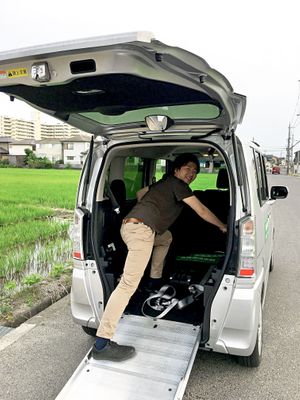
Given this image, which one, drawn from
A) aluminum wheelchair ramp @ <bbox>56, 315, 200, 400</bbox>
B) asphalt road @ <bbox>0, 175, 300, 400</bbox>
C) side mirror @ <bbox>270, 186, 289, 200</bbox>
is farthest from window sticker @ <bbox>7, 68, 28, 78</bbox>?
side mirror @ <bbox>270, 186, 289, 200</bbox>

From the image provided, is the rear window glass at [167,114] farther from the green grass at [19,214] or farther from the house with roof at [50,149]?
the house with roof at [50,149]

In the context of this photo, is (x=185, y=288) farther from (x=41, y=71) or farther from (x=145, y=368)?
(x=41, y=71)

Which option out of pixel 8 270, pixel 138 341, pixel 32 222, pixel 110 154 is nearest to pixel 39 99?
pixel 110 154

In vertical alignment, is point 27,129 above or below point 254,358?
above

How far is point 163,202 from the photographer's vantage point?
3.11 m

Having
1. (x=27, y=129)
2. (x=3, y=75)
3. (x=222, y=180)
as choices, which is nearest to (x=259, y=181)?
(x=222, y=180)

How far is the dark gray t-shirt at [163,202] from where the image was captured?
3037 millimetres

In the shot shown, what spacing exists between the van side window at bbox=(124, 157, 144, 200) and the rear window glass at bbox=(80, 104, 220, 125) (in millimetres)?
1069

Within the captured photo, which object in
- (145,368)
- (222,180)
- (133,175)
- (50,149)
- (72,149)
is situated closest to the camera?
(145,368)

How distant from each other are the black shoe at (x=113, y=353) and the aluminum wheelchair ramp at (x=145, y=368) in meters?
0.03

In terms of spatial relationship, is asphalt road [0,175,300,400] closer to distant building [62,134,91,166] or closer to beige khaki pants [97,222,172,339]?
beige khaki pants [97,222,172,339]

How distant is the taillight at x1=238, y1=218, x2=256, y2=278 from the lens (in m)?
2.60

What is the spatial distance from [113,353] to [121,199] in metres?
1.56

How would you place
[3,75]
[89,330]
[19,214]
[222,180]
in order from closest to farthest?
[3,75] < [89,330] < [222,180] < [19,214]
